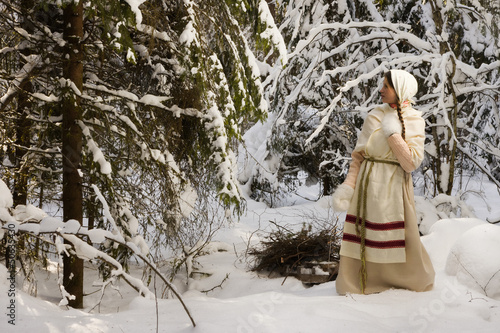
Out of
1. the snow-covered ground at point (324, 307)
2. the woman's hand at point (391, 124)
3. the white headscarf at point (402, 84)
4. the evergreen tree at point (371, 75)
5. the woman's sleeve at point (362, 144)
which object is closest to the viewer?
the snow-covered ground at point (324, 307)

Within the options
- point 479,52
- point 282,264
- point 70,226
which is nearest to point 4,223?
point 70,226

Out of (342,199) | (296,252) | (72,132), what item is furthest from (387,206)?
(72,132)

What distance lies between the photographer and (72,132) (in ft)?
15.4

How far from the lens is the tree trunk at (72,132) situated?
466cm

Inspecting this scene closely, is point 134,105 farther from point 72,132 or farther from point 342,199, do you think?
point 342,199

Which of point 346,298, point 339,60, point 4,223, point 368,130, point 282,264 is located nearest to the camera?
point 4,223

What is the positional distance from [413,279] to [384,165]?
39.0 inches

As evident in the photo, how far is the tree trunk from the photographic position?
15.3 feet

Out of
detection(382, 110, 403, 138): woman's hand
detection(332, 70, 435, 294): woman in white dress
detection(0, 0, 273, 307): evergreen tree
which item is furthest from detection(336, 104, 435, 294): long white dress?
detection(0, 0, 273, 307): evergreen tree

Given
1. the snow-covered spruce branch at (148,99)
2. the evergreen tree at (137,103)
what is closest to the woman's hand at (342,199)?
the evergreen tree at (137,103)

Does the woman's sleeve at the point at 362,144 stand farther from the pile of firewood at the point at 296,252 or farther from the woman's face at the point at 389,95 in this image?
the pile of firewood at the point at 296,252

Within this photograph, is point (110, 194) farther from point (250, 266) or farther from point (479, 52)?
point (479, 52)

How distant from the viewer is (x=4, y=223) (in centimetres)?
223

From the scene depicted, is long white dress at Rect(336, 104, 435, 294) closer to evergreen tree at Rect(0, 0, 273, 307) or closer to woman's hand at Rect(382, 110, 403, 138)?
woman's hand at Rect(382, 110, 403, 138)
